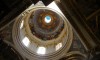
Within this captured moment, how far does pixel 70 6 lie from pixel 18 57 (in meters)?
5.64

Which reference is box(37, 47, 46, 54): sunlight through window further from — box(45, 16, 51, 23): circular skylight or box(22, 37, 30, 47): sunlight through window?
box(45, 16, 51, 23): circular skylight

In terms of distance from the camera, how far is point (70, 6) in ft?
32.9

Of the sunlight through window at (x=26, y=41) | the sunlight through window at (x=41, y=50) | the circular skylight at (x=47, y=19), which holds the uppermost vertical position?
the circular skylight at (x=47, y=19)

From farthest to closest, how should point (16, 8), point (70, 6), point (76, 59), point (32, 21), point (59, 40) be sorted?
point (32, 21)
point (59, 40)
point (76, 59)
point (70, 6)
point (16, 8)

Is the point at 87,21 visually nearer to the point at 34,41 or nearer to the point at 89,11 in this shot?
the point at 89,11

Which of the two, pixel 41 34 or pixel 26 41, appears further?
pixel 41 34

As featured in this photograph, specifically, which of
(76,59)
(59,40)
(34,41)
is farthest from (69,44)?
(34,41)

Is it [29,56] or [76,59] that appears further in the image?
[29,56]

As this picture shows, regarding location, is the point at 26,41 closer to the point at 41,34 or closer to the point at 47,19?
the point at 41,34

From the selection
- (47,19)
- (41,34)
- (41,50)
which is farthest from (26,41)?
(47,19)

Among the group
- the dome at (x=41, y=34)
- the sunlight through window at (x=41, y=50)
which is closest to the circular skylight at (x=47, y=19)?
the dome at (x=41, y=34)

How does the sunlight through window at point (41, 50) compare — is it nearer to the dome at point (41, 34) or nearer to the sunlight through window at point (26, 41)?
the dome at point (41, 34)

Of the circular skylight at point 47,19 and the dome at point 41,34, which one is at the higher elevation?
the circular skylight at point 47,19

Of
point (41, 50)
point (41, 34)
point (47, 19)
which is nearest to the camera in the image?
point (41, 50)
